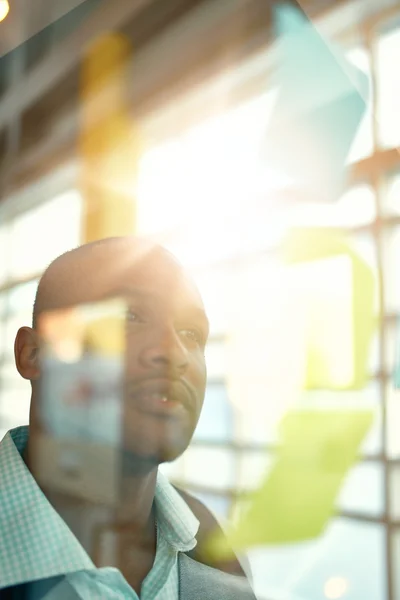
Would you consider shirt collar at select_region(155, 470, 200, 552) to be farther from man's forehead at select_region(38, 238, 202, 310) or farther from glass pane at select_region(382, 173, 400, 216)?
glass pane at select_region(382, 173, 400, 216)

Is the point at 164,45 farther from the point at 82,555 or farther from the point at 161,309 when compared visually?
the point at 82,555

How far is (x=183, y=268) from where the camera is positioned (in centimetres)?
54

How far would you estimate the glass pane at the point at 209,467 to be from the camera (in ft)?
1.72

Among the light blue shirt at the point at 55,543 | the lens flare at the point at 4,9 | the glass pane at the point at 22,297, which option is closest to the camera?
the light blue shirt at the point at 55,543

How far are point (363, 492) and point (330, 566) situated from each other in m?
0.07

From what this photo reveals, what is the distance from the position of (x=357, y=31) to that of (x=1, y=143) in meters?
0.42

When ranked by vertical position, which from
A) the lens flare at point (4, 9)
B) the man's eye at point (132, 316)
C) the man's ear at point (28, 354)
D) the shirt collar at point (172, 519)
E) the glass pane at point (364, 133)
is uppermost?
the lens flare at point (4, 9)

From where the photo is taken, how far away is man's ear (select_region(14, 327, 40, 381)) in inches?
20.2

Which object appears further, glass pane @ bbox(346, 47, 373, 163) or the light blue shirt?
glass pane @ bbox(346, 47, 373, 163)

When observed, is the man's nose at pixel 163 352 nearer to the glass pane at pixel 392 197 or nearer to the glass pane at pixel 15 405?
the glass pane at pixel 15 405

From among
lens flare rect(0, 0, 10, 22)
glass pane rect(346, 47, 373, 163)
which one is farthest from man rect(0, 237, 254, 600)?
lens flare rect(0, 0, 10, 22)

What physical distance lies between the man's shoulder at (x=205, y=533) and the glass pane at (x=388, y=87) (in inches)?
15.4

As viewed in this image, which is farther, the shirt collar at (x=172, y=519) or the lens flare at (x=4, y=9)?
the lens flare at (x=4, y=9)

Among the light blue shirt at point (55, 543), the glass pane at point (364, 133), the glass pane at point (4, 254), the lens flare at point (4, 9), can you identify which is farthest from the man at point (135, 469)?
the lens flare at point (4, 9)
